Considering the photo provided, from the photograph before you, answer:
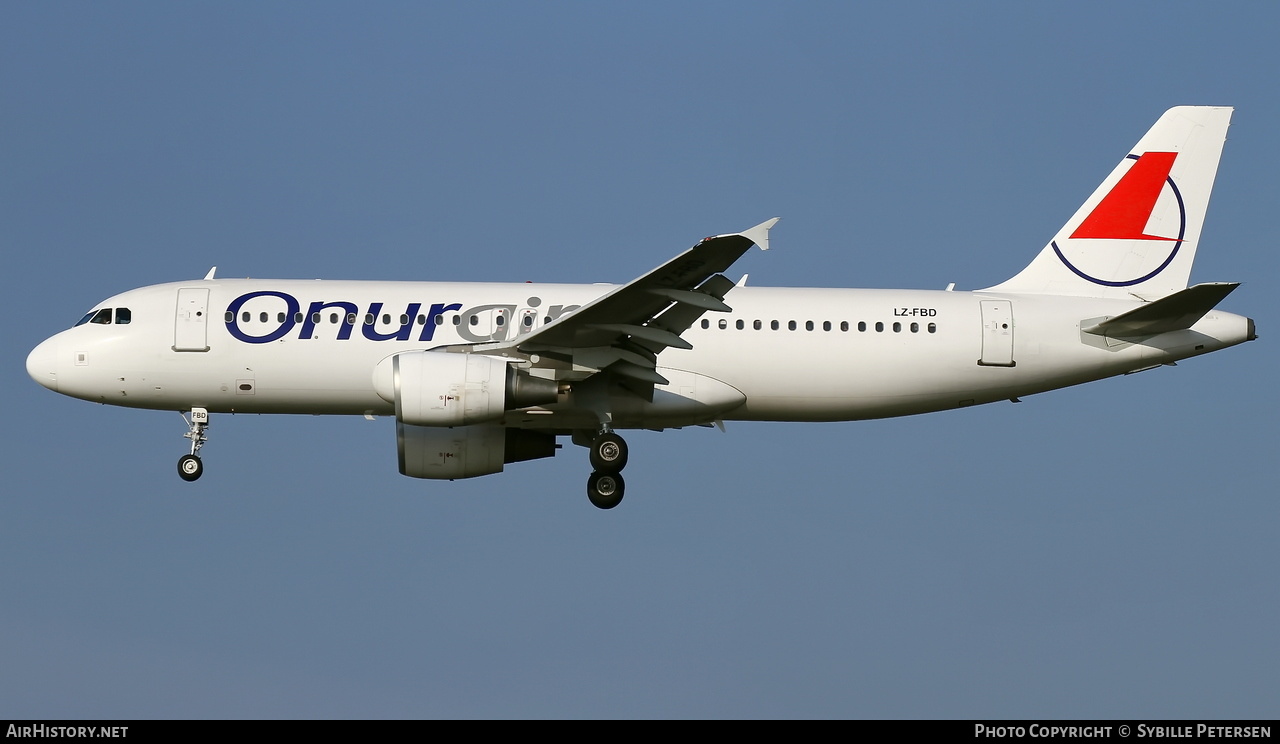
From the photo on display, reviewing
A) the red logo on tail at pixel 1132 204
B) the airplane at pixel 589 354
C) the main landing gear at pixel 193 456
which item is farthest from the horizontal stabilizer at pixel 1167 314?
the main landing gear at pixel 193 456

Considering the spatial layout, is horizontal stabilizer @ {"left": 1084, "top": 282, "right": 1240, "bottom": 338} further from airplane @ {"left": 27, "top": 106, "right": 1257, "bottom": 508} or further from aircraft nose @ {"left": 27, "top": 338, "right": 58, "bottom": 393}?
aircraft nose @ {"left": 27, "top": 338, "right": 58, "bottom": 393}

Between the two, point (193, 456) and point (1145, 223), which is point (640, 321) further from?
point (1145, 223)

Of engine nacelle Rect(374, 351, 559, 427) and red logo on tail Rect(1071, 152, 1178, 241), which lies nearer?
engine nacelle Rect(374, 351, 559, 427)

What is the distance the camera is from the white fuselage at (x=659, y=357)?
95.8 ft

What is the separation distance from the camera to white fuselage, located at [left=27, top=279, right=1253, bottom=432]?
2919 cm

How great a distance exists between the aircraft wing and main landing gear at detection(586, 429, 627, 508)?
110cm

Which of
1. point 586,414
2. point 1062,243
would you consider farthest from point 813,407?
point 1062,243

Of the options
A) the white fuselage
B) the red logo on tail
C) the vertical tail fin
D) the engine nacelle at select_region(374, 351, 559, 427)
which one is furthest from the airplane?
the red logo on tail

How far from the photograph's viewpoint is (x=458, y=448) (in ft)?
100

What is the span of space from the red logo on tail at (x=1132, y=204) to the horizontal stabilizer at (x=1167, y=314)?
9.86ft
